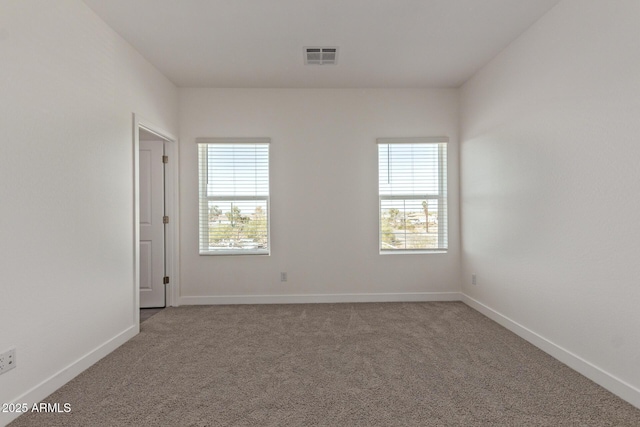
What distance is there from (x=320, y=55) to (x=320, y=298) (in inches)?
112

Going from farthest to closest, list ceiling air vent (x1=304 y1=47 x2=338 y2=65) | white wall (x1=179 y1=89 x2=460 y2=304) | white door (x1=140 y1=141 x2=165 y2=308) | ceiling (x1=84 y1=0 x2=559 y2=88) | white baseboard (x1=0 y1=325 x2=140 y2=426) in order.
Result: white wall (x1=179 y1=89 x2=460 y2=304)
white door (x1=140 y1=141 x2=165 y2=308)
ceiling air vent (x1=304 y1=47 x2=338 y2=65)
ceiling (x1=84 y1=0 x2=559 y2=88)
white baseboard (x1=0 y1=325 x2=140 y2=426)

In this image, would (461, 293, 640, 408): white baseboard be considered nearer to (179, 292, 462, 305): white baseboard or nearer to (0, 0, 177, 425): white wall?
(179, 292, 462, 305): white baseboard

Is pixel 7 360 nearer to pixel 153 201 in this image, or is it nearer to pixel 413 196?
pixel 153 201

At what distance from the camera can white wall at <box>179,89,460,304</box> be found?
166 inches

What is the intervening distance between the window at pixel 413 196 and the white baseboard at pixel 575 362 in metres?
1.17

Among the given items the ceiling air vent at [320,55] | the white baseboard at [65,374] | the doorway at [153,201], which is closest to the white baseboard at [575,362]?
the ceiling air vent at [320,55]

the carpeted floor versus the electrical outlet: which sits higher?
the electrical outlet

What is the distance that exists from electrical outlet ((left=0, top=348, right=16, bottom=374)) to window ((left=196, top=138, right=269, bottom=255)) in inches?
93.5

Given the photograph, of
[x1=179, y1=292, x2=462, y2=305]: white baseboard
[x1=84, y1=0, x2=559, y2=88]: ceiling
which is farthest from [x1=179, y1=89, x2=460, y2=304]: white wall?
[x1=84, y1=0, x2=559, y2=88]: ceiling

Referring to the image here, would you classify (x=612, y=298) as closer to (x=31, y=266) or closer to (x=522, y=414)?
(x=522, y=414)

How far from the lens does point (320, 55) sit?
11.0 ft

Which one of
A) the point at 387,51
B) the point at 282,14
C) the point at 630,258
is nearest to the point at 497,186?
the point at 630,258

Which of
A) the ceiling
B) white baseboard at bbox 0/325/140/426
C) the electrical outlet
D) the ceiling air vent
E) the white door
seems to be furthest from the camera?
the white door

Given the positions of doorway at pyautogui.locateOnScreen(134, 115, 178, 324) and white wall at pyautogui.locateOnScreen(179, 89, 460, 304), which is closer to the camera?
doorway at pyautogui.locateOnScreen(134, 115, 178, 324)
